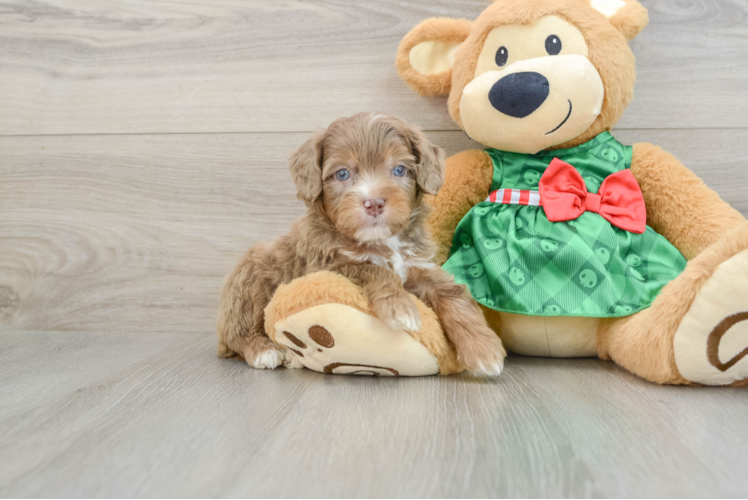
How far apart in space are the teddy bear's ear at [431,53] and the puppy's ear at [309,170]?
0.49 meters

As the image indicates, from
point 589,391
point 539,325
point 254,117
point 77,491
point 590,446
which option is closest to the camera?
point 77,491

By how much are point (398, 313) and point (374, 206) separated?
262 millimetres

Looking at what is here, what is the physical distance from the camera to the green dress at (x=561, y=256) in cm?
138

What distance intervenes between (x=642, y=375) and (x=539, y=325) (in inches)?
11.1

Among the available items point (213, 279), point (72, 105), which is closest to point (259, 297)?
point (213, 279)

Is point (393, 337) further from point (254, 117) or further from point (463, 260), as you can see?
point (254, 117)

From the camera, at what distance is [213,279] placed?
2055mm

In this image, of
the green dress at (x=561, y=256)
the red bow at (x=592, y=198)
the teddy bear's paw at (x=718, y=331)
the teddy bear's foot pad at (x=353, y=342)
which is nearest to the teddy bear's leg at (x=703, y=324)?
the teddy bear's paw at (x=718, y=331)

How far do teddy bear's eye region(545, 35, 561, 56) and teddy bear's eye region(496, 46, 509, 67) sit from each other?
11cm

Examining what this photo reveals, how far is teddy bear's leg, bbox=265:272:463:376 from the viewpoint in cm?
124

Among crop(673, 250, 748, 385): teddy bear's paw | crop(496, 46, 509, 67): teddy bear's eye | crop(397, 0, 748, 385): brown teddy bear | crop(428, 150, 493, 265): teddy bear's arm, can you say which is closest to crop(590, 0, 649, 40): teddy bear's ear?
crop(397, 0, 748, 385): brown teddy bear

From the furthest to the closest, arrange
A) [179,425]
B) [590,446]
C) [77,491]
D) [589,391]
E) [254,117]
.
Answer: [254,117], [589,391], [179,425], [590,446], [77,491]

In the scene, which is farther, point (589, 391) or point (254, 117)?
point (254, 117)

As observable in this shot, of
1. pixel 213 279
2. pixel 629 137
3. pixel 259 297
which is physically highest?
pixel 629 137
